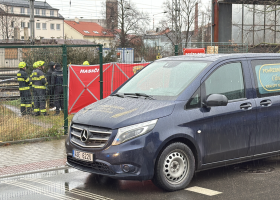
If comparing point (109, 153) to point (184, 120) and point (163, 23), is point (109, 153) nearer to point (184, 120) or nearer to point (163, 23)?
point (184, 120)

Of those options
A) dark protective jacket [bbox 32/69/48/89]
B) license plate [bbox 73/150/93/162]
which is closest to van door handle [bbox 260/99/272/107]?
license plate [bbox 73/150/93/162]

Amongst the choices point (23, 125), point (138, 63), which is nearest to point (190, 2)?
point (138, 63)

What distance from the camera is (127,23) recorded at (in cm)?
7012

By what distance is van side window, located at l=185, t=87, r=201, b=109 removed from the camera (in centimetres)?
585

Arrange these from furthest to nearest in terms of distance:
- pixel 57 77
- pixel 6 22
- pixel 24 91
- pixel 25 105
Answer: pixel 6 22 → pixel 57 77 → pixel 24 91 → pixel 25 105

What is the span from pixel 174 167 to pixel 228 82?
5.14 feet

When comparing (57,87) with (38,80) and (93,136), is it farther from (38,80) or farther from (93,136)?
(93,136)

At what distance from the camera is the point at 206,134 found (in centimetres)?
589

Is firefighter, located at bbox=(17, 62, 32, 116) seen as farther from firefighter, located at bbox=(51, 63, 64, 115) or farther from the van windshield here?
the van windshield

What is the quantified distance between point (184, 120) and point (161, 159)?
621 millimetres

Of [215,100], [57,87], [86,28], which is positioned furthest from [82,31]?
[215,100]

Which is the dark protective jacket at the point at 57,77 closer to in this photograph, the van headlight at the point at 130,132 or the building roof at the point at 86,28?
the van headlight at the point at 130,132

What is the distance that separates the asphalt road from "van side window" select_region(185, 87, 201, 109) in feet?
3.69

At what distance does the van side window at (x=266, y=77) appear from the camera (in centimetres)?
660
